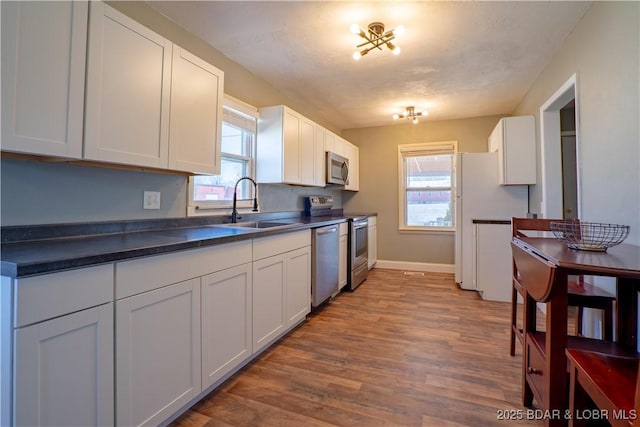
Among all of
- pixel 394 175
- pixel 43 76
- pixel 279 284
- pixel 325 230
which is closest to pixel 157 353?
pixel 279 284

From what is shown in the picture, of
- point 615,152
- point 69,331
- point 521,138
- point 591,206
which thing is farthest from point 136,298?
point 521,138

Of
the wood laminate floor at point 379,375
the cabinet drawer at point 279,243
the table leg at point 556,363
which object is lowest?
the wood laminate floor at point 379,375

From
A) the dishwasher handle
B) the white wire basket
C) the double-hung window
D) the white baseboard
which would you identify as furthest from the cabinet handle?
the white baseboard

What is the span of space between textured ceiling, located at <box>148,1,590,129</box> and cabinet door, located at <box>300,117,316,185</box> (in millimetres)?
450

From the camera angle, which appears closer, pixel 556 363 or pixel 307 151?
pixel 556 363

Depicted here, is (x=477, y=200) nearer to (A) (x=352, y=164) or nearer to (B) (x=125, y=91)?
(A) (x=352, y=164)

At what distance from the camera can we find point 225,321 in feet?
5.73

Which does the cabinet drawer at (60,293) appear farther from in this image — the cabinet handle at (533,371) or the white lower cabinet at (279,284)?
the cabinet handle at (533,371)

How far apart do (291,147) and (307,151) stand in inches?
15.0

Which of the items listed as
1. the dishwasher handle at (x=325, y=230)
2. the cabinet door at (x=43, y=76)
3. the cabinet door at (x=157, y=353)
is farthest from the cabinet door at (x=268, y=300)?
the cabinet door at (x=43, y=76)

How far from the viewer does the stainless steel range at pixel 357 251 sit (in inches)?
148

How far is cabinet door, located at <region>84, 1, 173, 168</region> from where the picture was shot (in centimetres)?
141

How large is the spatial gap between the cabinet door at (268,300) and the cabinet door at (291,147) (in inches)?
43.0

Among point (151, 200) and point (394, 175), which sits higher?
point (394, 175)
